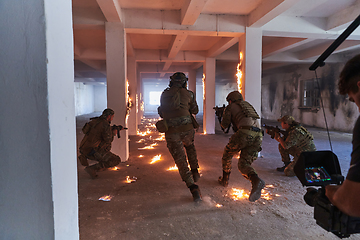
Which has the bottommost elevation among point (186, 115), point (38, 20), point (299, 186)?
point (299, 186)

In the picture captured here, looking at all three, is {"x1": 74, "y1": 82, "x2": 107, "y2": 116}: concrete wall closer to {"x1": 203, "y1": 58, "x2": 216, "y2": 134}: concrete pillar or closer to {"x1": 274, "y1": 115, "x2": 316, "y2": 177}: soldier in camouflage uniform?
{"x1": 203, "y1": 58, "x2": 216, "y2": 134}: concrete pillar

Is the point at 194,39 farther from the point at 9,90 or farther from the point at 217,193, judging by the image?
the point at 9,90

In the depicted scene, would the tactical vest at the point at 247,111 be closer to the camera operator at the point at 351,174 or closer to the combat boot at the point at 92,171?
the camera operator at the point at 351,174

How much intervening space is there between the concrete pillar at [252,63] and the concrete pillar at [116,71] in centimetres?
288

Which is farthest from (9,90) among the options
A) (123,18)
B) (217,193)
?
(123,18)

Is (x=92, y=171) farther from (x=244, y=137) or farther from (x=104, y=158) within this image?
(x=244, y=137)

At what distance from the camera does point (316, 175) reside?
53.0 inches

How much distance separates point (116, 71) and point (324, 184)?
14.8ft

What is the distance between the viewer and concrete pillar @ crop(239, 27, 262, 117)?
5320mm

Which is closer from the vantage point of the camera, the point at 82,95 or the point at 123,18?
the point at 123,18

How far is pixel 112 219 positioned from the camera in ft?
8.16

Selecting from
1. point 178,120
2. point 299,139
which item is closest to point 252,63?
point 299,139

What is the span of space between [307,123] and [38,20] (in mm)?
13132

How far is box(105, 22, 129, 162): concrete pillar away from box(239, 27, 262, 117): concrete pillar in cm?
288
